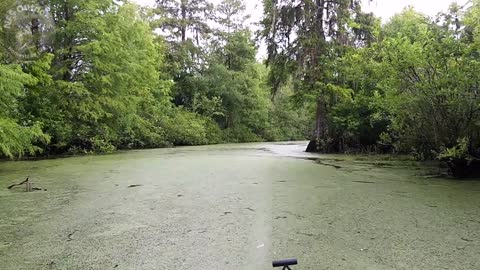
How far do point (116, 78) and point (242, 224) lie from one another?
9.40 m

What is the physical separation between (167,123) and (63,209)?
42.3 feet

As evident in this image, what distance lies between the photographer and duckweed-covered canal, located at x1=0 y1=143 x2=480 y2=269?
6.60 ft

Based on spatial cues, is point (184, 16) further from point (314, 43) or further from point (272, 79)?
point (314, 43)

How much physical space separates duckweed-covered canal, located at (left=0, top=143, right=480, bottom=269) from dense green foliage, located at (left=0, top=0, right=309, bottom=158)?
2.72 metres

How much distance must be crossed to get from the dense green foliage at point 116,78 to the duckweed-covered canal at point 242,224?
2.72 m

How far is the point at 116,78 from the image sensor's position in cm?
1113

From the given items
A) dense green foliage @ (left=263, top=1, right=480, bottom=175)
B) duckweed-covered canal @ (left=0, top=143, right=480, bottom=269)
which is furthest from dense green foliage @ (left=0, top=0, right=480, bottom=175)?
duckweed-covered canal @ (left=0, top=143, right=480, bottom=269)

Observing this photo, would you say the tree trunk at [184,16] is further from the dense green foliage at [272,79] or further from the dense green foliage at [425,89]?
the dense green foliage at [425,89]

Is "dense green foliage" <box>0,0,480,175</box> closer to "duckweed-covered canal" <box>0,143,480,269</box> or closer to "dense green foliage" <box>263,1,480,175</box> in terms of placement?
"dense green foliage" <box>263,1,480,175</box>

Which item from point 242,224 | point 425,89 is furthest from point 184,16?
point 242,224

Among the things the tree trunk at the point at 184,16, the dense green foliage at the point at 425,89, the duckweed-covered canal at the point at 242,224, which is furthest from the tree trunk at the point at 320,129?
the tree trunk at the point at 184,16

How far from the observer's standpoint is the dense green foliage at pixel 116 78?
26.9 ft

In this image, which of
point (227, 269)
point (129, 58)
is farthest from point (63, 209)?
point (129, 58)

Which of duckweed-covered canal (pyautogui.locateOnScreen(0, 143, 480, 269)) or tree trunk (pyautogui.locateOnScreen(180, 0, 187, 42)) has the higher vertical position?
tree trunk (pyautogui.locateOnScreen(180, 0, 187, 42))
